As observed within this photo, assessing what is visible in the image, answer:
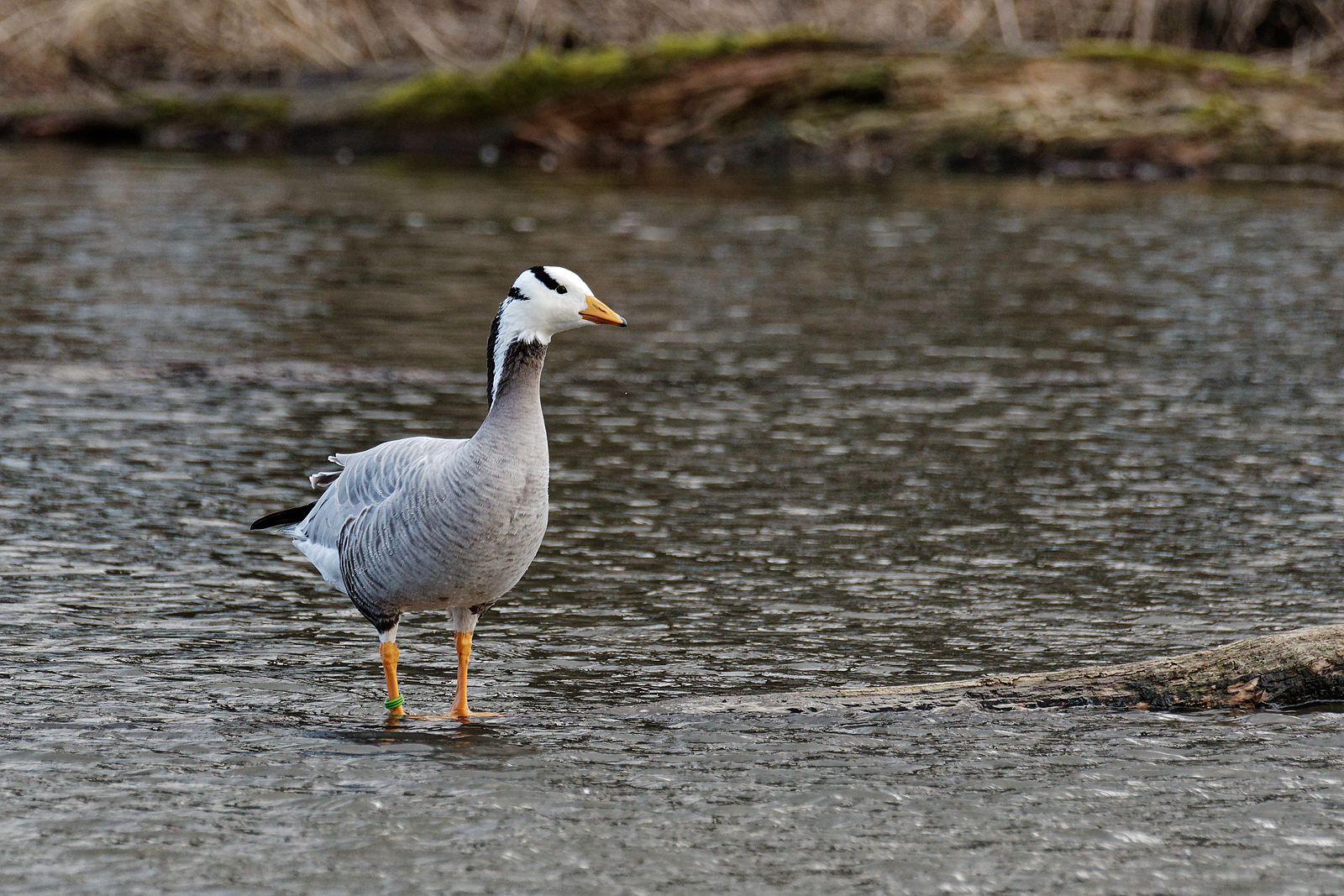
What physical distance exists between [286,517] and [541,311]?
1.74 m

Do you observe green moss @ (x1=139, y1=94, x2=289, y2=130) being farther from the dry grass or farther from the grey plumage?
the grey plumage

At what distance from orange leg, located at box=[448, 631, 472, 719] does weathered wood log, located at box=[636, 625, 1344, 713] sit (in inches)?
26.9

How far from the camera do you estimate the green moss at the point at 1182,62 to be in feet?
83.0

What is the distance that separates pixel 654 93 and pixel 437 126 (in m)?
4.04

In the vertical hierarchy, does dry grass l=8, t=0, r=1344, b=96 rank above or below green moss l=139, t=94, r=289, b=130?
above

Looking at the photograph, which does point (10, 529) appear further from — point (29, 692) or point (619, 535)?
point (619, 535)

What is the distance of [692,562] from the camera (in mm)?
8656

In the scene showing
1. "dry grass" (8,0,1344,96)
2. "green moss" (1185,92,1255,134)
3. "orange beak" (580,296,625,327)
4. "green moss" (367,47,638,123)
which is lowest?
"orange beak" (580,296,625,327)

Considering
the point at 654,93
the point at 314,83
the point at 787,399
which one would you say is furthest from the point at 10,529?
the point at 314,83

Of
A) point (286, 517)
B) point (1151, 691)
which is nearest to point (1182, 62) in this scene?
point (1151, 691)

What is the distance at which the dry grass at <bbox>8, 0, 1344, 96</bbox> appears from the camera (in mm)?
28719

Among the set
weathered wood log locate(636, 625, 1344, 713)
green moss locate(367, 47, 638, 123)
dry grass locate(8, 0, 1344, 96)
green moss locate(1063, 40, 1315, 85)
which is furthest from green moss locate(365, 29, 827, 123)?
weathered wood log locate(636, 625, 1344, 713)

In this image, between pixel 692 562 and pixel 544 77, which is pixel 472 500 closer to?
pixel 692 562

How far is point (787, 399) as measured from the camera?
486 inches
